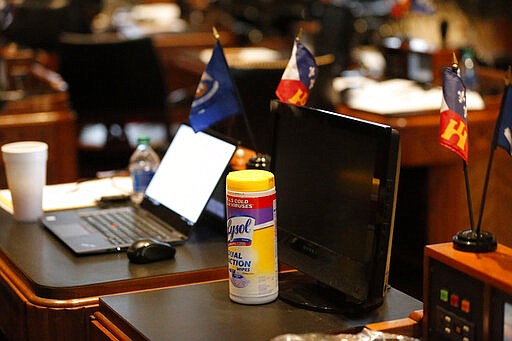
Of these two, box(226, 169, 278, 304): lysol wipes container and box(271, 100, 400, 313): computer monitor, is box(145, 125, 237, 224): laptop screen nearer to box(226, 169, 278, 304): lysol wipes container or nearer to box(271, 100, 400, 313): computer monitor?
box(271, 100, 400, 313): computer monitor

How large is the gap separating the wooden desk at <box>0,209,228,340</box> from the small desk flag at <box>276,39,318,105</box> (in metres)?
0.37

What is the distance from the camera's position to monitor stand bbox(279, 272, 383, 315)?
5.50ft

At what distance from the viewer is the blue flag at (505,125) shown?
1.45 m

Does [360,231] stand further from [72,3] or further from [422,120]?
[72,3]

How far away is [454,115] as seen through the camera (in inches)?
59.8

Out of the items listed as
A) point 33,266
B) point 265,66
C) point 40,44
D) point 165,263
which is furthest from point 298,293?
point 40,44

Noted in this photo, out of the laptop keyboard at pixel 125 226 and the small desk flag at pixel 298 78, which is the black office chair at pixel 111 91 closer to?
the laptop keyboard at pixel 125 226

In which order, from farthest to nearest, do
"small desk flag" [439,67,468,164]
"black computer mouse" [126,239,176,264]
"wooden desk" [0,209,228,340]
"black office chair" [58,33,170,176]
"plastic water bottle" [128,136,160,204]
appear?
1. "black office chair" [58,33,170,176]
2. "plastic water bottle" [128,136,160,204]
3. "black computer mouse" [126,239,176,264]
4. "wooden desk" [0,209,228,340]
5. "small desk flag" [439,67,468,164]

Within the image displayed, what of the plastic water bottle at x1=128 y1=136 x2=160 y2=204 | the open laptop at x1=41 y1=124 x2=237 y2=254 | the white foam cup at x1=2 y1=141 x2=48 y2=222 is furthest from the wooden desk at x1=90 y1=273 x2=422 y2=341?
the plastic water bottle at x1=128 y1=136 x2=160 y2=204


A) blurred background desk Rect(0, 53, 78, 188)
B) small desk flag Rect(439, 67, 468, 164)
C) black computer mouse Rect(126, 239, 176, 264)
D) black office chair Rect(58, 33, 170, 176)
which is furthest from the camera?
black office chair Rect(58, 33, 170, 176)

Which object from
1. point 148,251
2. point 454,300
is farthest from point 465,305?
point 148,251

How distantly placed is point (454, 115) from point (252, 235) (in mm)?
410

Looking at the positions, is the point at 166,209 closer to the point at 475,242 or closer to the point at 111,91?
the point at 475,242

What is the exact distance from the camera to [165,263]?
1980 millimetres
